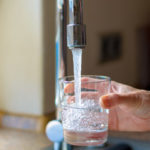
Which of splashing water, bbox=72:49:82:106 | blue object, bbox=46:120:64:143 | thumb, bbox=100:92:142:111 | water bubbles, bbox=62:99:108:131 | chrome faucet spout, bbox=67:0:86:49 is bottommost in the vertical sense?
blue object, bbox=46:120:64:143

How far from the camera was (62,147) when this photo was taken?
73 cm

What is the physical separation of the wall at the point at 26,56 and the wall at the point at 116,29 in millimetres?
156

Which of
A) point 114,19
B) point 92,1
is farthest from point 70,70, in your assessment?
point 114,19

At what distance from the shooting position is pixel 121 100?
0.47 meters

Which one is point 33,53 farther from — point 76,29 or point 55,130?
point 76,29

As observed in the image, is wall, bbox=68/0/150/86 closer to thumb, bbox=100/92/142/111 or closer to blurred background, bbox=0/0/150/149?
blurred background, bbox=0/0/150/149

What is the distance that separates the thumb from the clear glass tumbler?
2.0 inches

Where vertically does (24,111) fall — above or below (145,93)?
below

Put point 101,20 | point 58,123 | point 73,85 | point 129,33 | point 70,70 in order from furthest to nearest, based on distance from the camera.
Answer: point 129,33, point 101,20, point 70,70, point 58,123, point 73,85

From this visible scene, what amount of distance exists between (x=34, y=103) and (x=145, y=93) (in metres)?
0.48

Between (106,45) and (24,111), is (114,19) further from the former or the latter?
(24,111)

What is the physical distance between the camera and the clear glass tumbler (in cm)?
50

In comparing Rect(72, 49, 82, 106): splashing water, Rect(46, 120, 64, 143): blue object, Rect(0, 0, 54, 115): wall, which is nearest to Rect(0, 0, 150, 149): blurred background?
Rect(0, 0, 54, 115): wall

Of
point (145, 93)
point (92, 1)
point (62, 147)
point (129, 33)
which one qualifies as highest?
point (92, 1)
